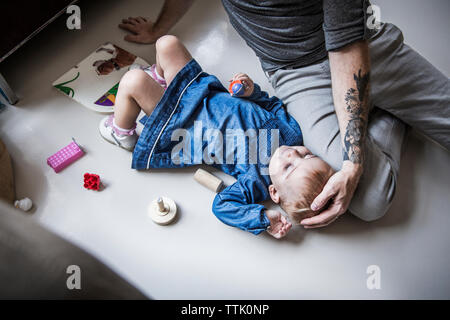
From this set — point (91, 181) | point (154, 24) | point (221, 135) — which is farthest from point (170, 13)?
point (91, 181)

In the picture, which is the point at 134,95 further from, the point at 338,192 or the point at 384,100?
the point at 384,100

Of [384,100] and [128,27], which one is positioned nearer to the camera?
[384,100]

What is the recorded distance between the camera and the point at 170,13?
1455 millimetres

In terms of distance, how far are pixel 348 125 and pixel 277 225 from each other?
1.11ft

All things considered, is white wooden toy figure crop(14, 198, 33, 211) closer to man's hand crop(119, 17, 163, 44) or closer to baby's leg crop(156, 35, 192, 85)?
baby's leg crop(156, 35, 192, 85)

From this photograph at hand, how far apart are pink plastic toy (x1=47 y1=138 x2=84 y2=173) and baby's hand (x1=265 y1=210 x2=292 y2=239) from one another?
0.65 metres

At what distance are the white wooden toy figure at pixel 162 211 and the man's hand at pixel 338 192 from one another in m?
0.42

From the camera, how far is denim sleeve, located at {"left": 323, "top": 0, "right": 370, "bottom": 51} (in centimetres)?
92

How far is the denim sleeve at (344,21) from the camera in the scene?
92cm

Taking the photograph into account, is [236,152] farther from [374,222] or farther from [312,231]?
[374,222]

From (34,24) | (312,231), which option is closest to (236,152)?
(312,231)

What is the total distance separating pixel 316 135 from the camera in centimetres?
115

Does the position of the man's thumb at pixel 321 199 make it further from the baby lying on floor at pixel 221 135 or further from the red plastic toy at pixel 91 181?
the red plastic toy at pixel 91 181

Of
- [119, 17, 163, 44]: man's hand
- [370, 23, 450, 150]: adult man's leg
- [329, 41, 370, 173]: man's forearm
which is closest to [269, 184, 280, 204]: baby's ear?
[329, 41, 370, 173]: man's forearm
